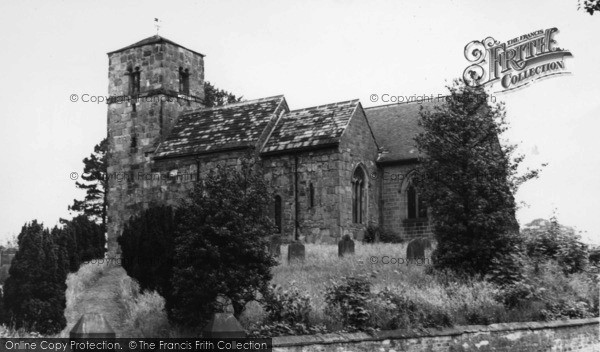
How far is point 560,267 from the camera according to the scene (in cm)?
2283

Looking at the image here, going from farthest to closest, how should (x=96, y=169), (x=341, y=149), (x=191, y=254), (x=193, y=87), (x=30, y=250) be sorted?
(x=96, y=169) → (x=193, y=87) → (x=341, y=149) → (x=30, y=250) → (x=191, y=254)

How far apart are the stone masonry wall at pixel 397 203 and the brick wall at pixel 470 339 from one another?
15.3m

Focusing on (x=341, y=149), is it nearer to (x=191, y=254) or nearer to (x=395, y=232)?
(x=395, y=232)

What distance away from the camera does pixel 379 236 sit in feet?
112

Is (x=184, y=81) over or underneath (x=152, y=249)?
over

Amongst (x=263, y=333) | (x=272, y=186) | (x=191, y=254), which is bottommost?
(x=263, y=333)

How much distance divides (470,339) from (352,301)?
2.65m

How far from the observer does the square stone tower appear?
3697 centimetres

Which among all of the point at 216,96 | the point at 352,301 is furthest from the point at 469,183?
the point at 216,96

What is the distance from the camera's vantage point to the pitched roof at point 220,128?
33969 millimetres

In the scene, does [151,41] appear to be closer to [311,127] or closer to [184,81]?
[184,81]

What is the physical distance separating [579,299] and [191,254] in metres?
9.98

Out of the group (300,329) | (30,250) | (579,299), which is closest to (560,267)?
(579,299)

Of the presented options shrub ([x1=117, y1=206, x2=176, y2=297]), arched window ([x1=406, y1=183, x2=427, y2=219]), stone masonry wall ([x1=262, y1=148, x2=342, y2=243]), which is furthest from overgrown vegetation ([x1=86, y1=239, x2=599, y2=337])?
arched window ([x1=406, y1=183, x2=427, y2=219])
